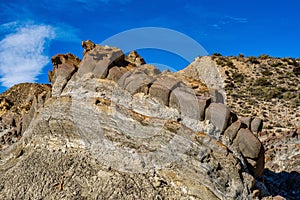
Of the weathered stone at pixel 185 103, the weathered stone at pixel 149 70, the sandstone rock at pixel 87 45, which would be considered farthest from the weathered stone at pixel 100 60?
the weathered stone at pixel 185 103

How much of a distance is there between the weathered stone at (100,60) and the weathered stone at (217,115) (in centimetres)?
340

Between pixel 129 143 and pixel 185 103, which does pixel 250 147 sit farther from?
pixel 129 143

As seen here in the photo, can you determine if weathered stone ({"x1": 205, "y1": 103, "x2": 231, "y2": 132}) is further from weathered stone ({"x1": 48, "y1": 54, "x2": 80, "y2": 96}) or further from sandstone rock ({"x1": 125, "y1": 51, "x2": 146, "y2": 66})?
weathered stone ({"x1": 48, "y1": 54, "x2": 80, "y2": 96})

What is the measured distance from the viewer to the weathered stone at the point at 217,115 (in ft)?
32.7

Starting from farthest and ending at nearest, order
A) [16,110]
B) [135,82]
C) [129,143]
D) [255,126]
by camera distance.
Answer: [16,110] → [255,126] → [135,82] → [129,143]

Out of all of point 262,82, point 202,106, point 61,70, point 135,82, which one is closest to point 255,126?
point 202,106

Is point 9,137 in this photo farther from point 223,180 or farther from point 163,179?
point 223,180

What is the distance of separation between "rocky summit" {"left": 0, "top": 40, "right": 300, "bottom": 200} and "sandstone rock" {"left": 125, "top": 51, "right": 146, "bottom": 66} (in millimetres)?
1331

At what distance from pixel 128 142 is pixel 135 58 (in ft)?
15.3

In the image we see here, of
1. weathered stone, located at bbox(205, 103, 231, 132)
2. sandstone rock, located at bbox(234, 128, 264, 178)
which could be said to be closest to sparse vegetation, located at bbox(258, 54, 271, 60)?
sandstone rock, located at bbox(234, 128, 264, 178)

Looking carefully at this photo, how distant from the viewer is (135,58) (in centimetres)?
1317

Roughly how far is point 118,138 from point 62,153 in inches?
68.1

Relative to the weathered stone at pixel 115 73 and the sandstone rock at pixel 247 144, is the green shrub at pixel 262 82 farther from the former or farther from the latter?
the weathered stone at pixel 115 73

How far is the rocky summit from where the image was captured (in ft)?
29.2
